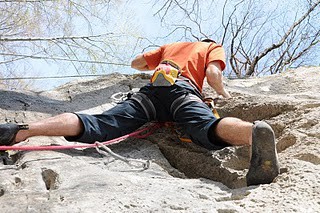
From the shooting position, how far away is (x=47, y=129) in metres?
2.21

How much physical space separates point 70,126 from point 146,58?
1174mm

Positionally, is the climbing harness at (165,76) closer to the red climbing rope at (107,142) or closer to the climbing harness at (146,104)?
the climbing harness at (146,104)

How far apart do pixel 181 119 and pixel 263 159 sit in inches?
31.8

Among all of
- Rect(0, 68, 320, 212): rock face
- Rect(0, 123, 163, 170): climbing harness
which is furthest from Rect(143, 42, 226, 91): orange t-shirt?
Rect(0, 123, 163, 170): climbing harness

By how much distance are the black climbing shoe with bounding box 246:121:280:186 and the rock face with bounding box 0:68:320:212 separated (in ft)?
0.16

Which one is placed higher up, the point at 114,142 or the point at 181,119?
the point at 181,119

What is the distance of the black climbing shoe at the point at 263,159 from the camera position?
1658 mm

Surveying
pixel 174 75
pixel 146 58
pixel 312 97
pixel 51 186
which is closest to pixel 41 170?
pixel 51 186

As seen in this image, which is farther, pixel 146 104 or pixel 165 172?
pixel 146 104

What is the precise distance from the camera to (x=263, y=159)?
168 centimetres

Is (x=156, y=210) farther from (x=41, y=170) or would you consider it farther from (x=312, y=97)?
(x=312, y=97)

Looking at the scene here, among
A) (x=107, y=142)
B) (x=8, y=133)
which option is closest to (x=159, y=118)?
(x=107, y=142)

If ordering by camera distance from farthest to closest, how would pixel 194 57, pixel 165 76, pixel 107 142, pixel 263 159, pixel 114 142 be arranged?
pixel 194 57 → pixel 165 76 → pixel 114 142 → pixel 107 142 → pixel 263 159

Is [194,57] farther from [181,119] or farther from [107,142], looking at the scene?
[107,142]
